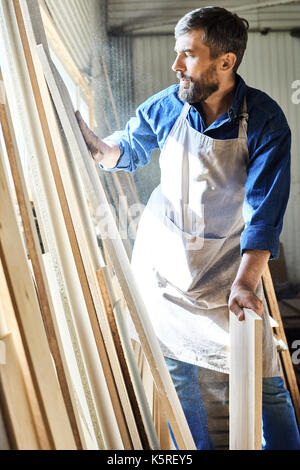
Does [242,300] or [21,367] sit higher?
[21,367]

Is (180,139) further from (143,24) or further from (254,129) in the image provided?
(143,24)

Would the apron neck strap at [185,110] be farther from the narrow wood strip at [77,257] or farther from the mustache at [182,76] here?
the narrow wood strip at [77,257]

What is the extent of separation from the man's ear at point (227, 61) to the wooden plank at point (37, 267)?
1.76ft

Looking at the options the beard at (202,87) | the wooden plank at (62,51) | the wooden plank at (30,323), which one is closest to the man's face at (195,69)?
the beard at (202,87)

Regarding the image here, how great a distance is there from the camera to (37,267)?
30.2 inches

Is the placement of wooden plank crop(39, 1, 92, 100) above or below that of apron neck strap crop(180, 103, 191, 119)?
above

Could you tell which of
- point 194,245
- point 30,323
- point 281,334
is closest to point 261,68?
point 194,245

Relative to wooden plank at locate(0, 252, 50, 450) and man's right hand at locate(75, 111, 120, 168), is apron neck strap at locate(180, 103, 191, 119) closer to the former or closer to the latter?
man's right hand at locate(75, 111, 120, 168)

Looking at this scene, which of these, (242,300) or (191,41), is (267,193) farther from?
(191,41)

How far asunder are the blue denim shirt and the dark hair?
3.0 inches

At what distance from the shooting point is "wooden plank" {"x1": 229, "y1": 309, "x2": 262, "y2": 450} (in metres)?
0.90

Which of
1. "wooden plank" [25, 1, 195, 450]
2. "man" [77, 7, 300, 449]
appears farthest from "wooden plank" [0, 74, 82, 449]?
"man" [77, 7, 300, 449]

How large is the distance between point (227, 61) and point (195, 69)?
81mm

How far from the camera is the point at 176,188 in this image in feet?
3.78
